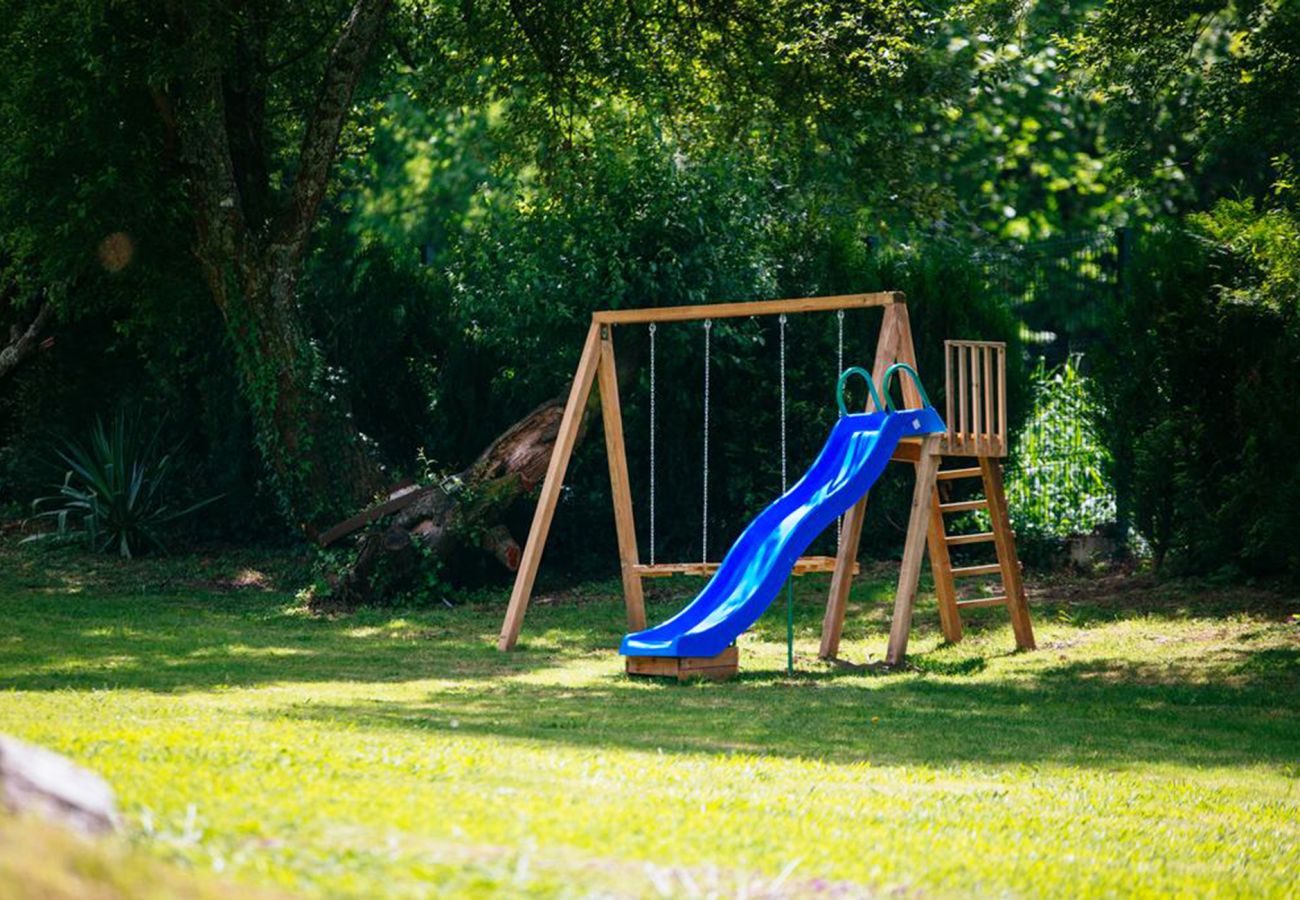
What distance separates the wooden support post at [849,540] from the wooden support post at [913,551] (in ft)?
1.14

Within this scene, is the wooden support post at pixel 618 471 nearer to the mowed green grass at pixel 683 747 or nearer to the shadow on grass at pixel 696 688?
the shadow on grass at pixel 696 688

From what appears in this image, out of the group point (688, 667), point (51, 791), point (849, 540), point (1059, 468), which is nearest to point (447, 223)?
point (1059, 468)

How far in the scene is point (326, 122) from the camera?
45.3ft

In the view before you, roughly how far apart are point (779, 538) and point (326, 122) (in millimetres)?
6423

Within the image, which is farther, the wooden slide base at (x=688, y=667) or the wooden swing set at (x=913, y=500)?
the wooden swing set at (x=913, y=500)

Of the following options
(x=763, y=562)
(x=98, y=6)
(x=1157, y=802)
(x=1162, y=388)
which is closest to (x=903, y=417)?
(x=763, y=562)

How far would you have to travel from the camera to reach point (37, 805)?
2797 mm

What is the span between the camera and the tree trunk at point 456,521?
13133 millimetres

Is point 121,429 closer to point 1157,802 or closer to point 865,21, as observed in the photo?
point 865,21

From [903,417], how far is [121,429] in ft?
29.5

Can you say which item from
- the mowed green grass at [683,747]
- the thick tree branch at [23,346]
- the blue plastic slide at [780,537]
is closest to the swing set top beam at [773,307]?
the blue plastic slide at [780,537]

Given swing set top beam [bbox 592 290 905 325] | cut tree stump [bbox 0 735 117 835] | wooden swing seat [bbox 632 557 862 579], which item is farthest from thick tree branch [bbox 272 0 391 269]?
cut tree stump [bbox 0 735 117 835]

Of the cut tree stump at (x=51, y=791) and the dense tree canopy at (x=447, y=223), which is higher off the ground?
the dense tree canopy at (x=447, y=223)

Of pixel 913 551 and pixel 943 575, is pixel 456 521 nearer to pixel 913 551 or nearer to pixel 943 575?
pixel 943 575
